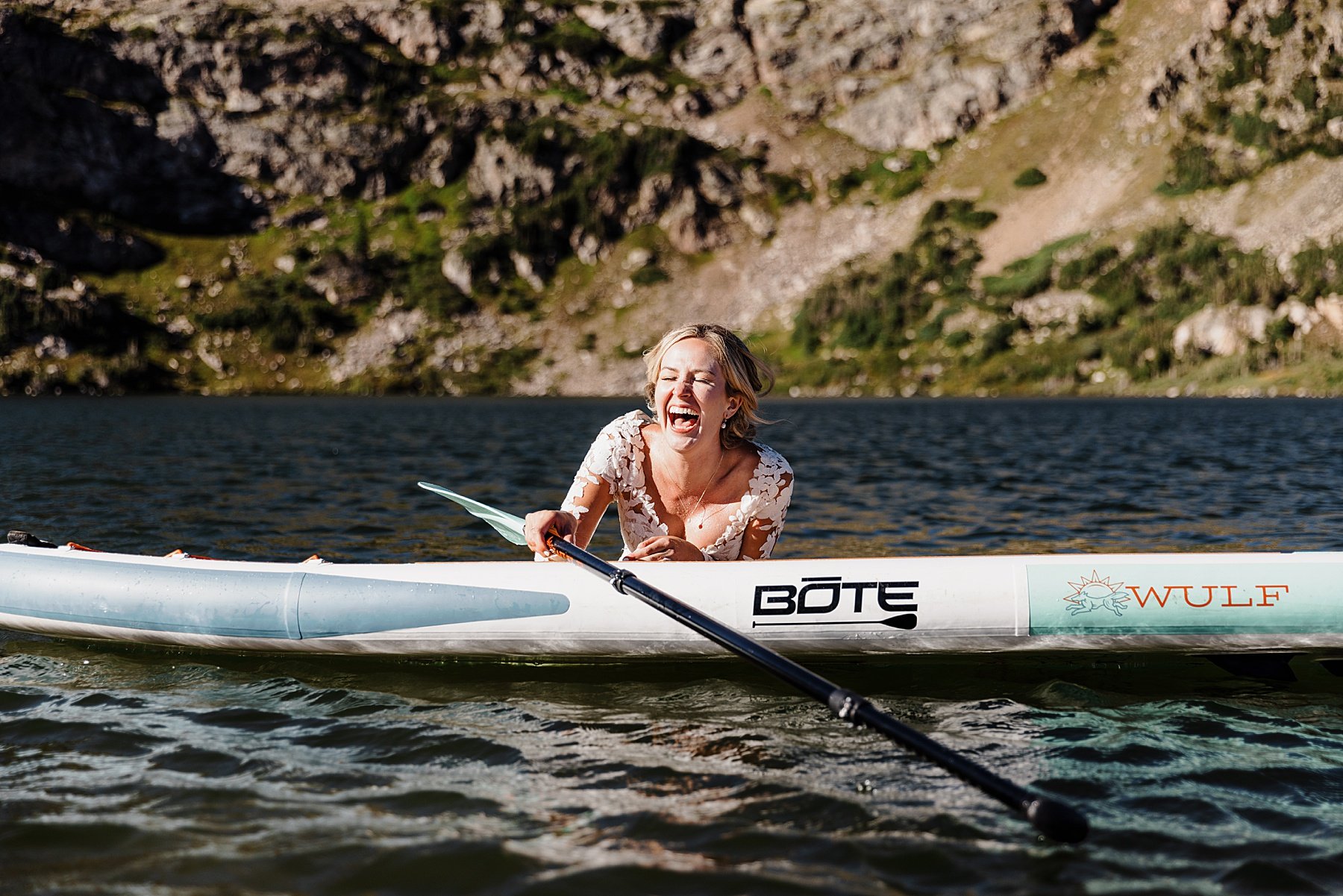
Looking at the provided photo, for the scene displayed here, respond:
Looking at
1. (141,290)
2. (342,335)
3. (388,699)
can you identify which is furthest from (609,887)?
(141,290)

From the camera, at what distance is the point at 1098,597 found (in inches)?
260

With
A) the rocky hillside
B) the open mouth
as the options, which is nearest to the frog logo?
the open mouth

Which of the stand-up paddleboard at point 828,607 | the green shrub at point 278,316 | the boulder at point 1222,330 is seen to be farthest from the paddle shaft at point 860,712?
the green shrub at point 278,316

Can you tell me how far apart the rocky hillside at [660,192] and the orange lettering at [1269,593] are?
10925cm

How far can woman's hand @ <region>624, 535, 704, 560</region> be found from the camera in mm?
7082

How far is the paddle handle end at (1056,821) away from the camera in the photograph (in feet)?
13.6

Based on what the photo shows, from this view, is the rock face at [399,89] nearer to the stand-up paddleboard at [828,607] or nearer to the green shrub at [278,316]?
the green shrub at [278,316]

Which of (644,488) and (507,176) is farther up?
(507,176)

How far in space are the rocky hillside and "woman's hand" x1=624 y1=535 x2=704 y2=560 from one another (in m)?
110

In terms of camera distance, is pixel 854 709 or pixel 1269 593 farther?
pixel 1269 593

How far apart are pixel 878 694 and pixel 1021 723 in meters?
0.98

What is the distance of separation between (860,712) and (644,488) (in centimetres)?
287

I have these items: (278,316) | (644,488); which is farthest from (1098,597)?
(278,316)

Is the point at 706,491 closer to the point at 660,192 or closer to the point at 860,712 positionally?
the point at 860,712
